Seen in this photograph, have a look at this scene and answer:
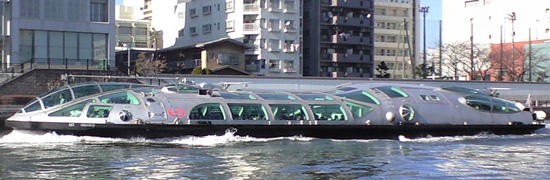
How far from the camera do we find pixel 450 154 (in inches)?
1174

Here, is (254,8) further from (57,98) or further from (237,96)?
(57,98)

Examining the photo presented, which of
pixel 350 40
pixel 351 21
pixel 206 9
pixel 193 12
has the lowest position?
pixel 350 40

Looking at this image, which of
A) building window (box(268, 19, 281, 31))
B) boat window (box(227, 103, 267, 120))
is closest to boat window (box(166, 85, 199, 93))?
boat window (box(227, 103, 267, 120))

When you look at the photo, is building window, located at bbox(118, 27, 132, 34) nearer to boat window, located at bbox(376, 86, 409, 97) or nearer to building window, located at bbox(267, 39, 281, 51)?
building window, located at bbox(267, 39, 281, 51)

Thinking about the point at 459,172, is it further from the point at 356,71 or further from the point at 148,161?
the point at 356,71

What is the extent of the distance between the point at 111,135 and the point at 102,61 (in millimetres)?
30989

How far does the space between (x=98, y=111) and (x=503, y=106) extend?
2117 centimetres

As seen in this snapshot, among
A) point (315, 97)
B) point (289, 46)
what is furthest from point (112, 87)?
point (289, 46)

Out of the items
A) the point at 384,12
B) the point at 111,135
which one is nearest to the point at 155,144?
the point at 111,135

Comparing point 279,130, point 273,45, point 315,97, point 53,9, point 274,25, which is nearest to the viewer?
point 279,130

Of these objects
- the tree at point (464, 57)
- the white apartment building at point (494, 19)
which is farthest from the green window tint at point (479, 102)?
the white apartment building at point (494, 19)

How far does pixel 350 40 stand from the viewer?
99.6m

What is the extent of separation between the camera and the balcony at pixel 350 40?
98.4m

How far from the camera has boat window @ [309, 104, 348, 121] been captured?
35.8 m
